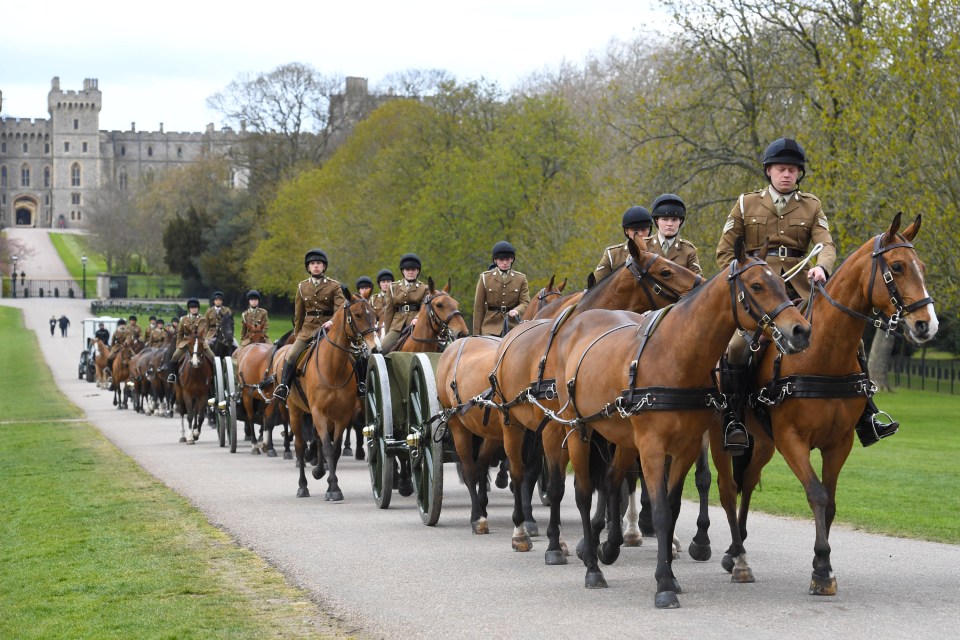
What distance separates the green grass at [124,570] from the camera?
7.97m

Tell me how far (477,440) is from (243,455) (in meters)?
9.30

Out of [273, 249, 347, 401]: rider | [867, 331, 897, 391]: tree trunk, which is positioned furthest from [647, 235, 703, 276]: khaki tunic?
[867, 331, 897, 391]: tree trunk

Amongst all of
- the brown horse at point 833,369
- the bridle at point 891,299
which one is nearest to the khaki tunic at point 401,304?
the brown horse at point 833,369

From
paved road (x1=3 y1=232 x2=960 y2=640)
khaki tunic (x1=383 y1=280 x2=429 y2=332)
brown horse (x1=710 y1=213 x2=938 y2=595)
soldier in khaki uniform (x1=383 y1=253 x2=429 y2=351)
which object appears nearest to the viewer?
paved road (x1=3 y1=232 x2=960 y2=640)

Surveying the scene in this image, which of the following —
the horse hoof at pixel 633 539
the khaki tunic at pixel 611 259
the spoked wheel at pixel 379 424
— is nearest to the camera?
the horse hoof at pixel 633 539

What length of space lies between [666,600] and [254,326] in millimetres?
16995

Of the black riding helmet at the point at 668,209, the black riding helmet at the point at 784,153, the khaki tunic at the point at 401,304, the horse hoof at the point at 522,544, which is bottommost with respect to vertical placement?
the horse hoof at the point at 522,544

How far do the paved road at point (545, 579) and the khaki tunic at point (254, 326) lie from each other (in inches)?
362

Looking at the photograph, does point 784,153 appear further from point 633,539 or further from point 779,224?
point 633,539

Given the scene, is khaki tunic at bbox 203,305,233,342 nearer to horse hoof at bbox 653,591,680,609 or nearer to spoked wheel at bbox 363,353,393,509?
spoked wheel at bbox 363,353,393,509

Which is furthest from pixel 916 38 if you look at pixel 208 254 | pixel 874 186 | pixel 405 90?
pixel 208 254

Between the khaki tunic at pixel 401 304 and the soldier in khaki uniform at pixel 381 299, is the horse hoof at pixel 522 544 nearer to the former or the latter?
the soldier in khaki uniform at pixel 381 299

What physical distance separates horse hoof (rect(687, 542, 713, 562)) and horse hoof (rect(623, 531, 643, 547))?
93 cm

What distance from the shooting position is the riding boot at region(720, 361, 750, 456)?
895cm
